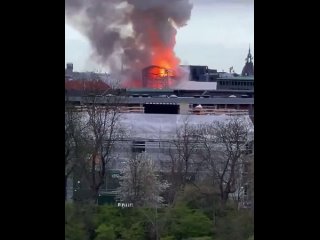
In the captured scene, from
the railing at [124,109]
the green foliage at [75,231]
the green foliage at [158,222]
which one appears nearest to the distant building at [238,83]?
the railing at [124,109]

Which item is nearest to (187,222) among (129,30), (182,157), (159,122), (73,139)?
(182,157)

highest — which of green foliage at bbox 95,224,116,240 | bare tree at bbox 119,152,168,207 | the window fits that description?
the window

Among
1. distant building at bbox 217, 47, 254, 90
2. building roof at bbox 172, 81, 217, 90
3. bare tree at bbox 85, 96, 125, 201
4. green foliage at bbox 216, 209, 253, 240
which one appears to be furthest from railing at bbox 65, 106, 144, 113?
green foliage at bbox 216, 209, 253, 240

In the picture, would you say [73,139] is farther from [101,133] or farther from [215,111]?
[215,111]

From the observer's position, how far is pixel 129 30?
133cm

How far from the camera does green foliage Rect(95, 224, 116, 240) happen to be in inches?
51.8

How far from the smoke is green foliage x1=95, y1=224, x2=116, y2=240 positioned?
0.43 meters

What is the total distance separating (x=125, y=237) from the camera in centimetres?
131

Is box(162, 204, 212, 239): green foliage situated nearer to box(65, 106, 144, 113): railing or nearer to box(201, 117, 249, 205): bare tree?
box(201, 117, 249, 205): bare tree

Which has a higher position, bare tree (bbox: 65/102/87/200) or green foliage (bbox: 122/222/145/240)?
bare tree (bbox: 65/102/87/200)

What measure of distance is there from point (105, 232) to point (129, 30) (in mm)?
587
